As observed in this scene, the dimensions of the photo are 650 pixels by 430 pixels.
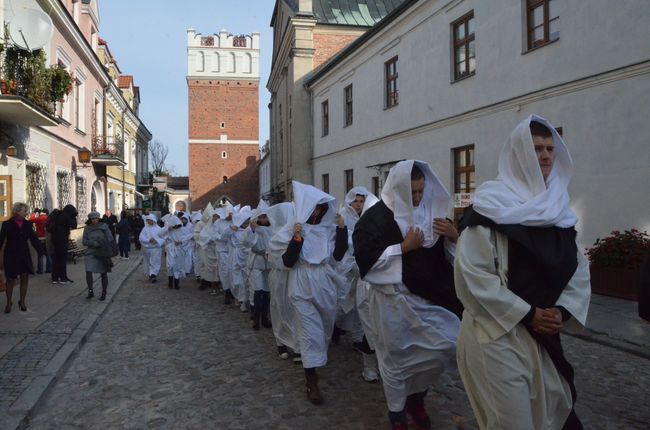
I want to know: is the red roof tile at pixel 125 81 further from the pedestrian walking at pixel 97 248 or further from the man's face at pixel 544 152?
the man's face at pixel 544 152

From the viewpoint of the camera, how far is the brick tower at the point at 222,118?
2189 inches

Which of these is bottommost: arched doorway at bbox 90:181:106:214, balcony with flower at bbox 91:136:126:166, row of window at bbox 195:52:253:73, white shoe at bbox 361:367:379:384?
white shoe at bbox 361:367:379:384

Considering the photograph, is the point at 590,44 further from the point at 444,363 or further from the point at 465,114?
the point at 444,363

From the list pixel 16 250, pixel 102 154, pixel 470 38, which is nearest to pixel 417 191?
pixel 16 250

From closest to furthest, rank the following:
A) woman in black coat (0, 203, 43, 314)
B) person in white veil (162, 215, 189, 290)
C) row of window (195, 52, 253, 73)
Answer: woman in black coat (0, 203, 43, 314)
person in white veil (162, 215, 189, 290)
row of window (195, 52, 253, 73)

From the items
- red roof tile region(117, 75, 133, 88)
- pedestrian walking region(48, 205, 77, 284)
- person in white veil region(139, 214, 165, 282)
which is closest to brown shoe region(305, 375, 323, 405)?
person in white veil region(139, 214, 165, 282)

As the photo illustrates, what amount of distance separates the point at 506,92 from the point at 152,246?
9.21m

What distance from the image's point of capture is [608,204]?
32.0ft

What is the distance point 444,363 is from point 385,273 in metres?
0.74

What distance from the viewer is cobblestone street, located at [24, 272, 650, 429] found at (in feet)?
13.7

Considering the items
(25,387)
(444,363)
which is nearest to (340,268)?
(444,363)

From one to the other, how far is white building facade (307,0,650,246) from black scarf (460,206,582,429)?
25.5 ft

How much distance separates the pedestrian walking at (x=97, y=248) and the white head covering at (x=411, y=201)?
7492 millimetres

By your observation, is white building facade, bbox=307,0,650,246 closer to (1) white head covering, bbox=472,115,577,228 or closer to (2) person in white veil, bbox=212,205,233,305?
(2) person in white veil, bbox=212,205,233,305
